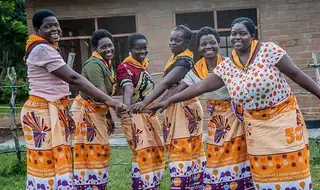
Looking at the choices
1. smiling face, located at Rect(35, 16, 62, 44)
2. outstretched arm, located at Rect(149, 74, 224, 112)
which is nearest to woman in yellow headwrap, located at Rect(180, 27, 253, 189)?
outstretched arm, located at Rect(149, 74, 224, 112)

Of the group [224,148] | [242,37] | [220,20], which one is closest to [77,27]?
[220,20]

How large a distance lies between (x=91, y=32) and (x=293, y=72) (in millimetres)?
6938

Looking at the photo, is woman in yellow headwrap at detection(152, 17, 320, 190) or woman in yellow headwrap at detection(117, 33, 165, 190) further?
woman in yellow headwrap at detection(117, 33, 165, 190)

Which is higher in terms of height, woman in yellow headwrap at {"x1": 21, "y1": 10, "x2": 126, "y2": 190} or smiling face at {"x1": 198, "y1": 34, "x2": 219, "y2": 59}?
smiling face at {"x1": 198, "y1": 34, "x2": 219, "y2": 59}

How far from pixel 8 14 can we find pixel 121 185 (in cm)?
769

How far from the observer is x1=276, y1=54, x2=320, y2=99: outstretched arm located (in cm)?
346

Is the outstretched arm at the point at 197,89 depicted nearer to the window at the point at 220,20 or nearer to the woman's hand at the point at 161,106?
the woman's hand at the point at 161,106

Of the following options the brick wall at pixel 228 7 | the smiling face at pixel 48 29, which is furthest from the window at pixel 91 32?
the smiling face at pixel 48 29

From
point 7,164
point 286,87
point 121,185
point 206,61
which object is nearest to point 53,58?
point 206,61

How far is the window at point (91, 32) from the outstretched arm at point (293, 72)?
6491 mm

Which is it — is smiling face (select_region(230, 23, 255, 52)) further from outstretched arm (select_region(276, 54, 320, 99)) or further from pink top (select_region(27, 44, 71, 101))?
pink top (select_region(27, 44, 71, 101))

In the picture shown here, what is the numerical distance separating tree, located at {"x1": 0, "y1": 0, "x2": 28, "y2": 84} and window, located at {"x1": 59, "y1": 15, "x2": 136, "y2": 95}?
2.60 metres

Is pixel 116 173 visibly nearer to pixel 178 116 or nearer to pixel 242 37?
pixel 178 116

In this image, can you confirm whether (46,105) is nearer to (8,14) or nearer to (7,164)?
(7,164)
